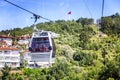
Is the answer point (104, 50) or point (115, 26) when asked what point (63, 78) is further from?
point (115, 26)

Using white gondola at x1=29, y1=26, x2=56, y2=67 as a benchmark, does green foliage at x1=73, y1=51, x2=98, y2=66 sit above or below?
below

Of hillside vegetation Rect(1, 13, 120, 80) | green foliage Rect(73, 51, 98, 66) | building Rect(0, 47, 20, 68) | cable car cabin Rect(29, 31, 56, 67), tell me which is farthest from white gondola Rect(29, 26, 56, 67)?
building Rect(0, 47, 20, 68)

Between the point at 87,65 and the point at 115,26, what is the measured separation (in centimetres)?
1979

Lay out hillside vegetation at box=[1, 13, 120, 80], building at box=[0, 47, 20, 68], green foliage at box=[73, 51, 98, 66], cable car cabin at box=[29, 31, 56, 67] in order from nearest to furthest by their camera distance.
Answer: cable car cabin at box=[29, 31, 56, 67] → hillside vegetation at box=[1, 13, 120, 80] → green foliage at box=[73, 51, 98, 66] → building at box=[0, 47, 20, 68]

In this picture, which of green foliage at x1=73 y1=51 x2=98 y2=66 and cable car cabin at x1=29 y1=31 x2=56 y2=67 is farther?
green foliage at x1=73 y1=51 x2=98 y2=66

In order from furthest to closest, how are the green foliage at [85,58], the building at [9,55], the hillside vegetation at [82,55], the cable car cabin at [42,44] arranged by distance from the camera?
the building at [9,55] < the green foliage at [85,58] < the hillside vegetation at [82,55] < the cable car cabin at [42,44]

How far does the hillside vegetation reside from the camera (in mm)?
30703

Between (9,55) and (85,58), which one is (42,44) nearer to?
(85,58)

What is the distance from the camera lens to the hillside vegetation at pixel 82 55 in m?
30.7

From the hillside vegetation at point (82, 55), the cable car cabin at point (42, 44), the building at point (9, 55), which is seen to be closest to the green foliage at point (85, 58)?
the hillside vegetation at point (82, 55)

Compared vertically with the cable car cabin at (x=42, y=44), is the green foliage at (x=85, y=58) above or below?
below

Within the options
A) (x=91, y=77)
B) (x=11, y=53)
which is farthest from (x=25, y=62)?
(x=91, y=77)

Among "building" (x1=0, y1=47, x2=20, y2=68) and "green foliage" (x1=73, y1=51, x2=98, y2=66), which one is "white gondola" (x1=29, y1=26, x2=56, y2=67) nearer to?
"green foliage" (x1=73, y1=51, x2=98, y2=66)

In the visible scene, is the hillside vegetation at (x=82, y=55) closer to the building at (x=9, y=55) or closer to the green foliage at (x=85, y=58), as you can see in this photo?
the green foliage at (x=85, y=58)
